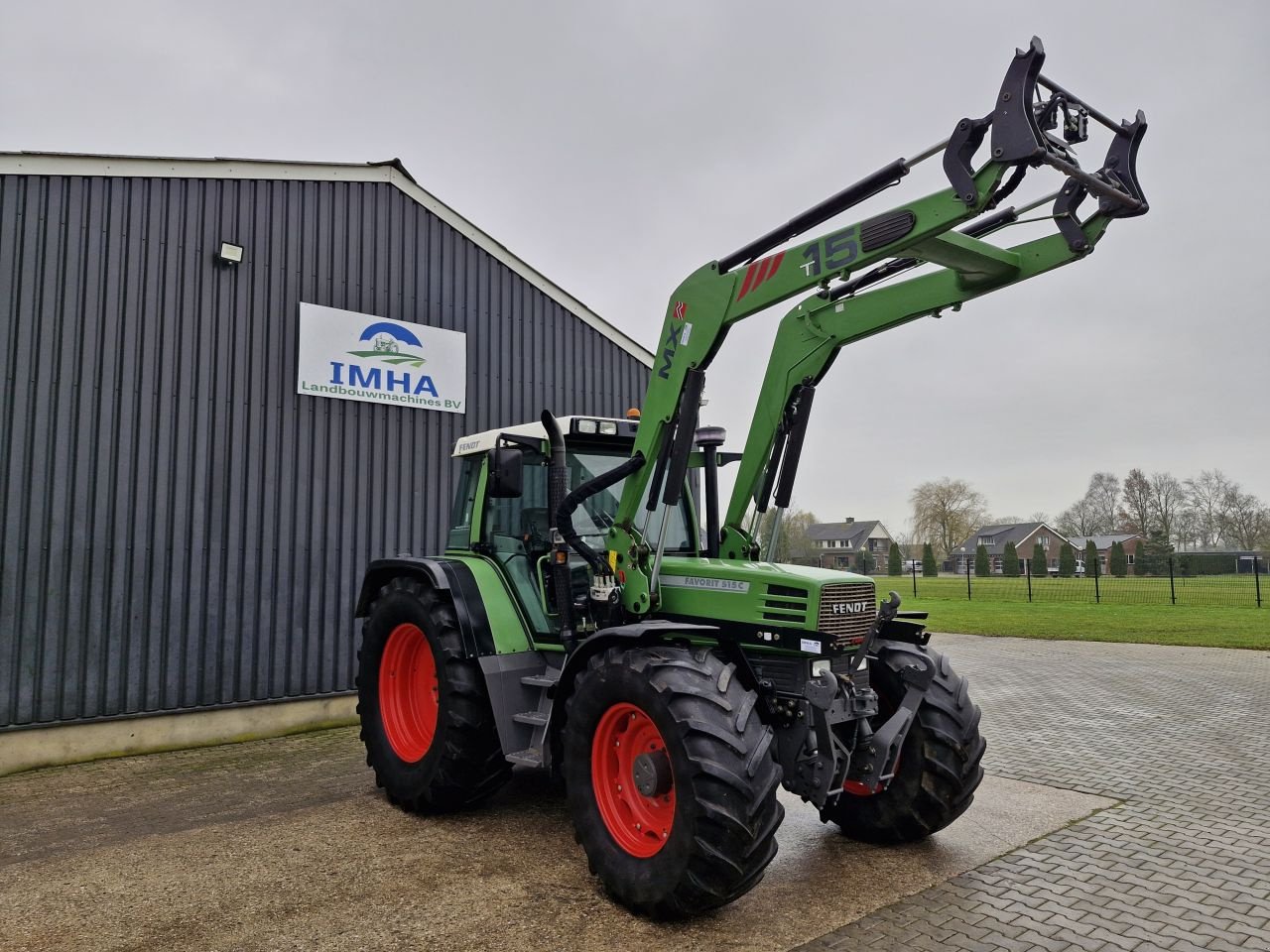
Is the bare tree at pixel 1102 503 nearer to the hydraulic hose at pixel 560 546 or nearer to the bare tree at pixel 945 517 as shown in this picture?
the bare tree at pixel 945 517

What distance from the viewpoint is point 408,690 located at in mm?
6105

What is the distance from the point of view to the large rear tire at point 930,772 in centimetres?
459

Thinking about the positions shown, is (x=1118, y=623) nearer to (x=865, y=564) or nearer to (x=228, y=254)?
(x=865, y=564)

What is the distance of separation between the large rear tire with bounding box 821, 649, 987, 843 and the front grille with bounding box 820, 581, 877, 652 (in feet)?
1.75

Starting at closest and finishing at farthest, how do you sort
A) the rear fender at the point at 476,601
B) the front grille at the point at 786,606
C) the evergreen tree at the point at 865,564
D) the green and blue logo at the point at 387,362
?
the front grille at the point at 786,606 < the rear fender at the point at 476,601 < the green and blue logo at the point at 387,362 < the evergreen tree at the point at 865,564

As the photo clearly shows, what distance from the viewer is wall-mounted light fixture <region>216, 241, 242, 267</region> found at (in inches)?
306

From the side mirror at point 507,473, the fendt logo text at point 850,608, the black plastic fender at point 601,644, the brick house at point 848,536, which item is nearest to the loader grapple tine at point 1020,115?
the fendt logo text at point 850,608

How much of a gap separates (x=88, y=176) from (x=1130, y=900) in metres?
8.94

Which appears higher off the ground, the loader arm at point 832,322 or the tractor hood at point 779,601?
the loader arm at point 832,322

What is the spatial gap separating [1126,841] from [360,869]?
4.34 m

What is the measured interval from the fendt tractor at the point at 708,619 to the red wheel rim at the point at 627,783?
0.01 m

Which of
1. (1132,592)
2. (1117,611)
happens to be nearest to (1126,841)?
(1117,611)

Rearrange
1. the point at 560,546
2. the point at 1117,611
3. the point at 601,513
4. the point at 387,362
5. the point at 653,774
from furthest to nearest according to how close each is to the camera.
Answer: the point at 1117,611 < the point at 387,362 < the point at 601,513 < the point at 560,546 < the point at 653,774

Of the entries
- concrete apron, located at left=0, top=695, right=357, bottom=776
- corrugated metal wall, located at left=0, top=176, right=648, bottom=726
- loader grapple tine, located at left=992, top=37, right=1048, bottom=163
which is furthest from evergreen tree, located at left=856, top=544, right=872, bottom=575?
loader grapple tine, located at left=992, top=37, right=1048, bottom=163
